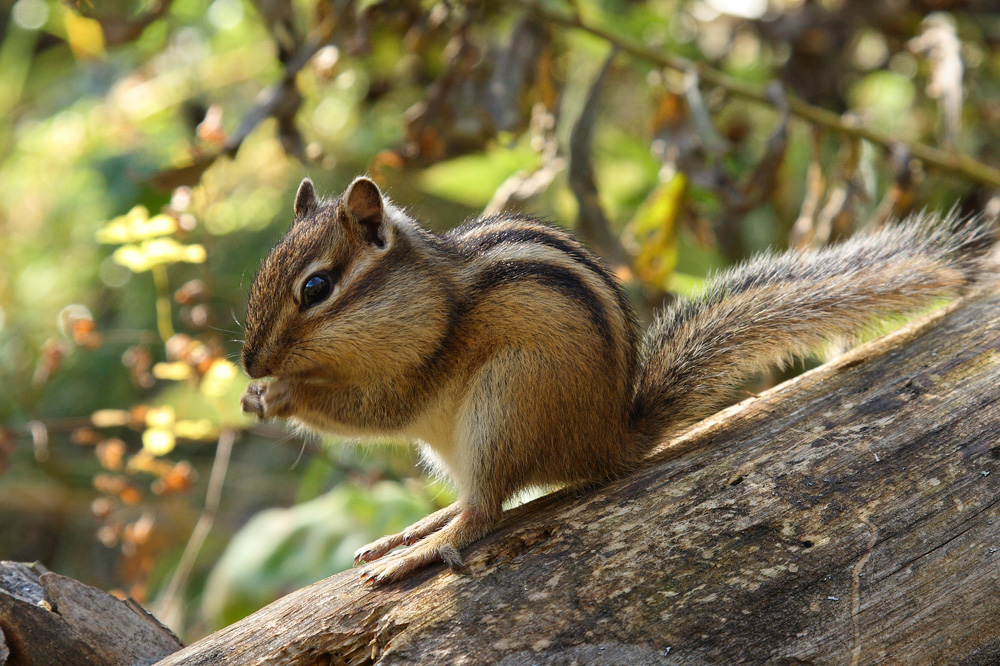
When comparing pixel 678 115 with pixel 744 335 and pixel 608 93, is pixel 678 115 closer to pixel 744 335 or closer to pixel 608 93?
pixel 744 335

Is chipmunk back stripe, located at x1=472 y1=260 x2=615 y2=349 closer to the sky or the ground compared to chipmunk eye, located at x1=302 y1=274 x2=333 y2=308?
closer to the ground

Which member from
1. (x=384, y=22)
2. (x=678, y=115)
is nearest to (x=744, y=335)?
(x=678, y=115)

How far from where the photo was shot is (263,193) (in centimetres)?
524

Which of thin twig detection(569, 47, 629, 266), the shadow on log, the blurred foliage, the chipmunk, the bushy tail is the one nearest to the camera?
the shadow on log

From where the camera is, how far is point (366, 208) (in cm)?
220

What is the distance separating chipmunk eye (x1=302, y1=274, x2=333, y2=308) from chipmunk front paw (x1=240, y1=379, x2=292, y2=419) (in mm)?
228

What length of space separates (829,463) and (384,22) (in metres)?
2.69

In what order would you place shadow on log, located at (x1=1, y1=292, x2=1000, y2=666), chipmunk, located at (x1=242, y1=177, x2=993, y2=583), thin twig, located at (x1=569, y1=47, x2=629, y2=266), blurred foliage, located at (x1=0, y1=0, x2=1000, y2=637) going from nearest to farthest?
shadow on log, located at (x1=1, y1=292, x2=1000, y2=666), chipmunk, located at (x1=242, y1=177, x2=993, y2=583), blurred foliage, located at (x1=0, y1=0, x2=1000, y2=637), thin twig, located at (x1=569, y1=47, x2=629, y2=266)

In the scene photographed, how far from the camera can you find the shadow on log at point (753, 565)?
1556 millimetres

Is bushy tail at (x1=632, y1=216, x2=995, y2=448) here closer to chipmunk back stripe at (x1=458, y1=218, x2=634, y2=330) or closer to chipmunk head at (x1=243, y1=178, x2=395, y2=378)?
chipmunk back stripe at (x1=458, y1=218, x2=634, y2=330)

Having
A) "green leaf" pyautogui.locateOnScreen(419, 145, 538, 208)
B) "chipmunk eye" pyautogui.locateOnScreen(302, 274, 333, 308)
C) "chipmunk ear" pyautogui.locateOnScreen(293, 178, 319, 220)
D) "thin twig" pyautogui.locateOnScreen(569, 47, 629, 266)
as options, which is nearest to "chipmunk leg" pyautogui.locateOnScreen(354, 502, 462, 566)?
"chipmunk eye" pyautogui.locateOnScreen(302, 274, 333, 308)

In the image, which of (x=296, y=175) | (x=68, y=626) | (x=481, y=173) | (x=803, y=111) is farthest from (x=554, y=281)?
(x=296, y=175)

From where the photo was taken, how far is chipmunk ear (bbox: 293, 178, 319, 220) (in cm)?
247

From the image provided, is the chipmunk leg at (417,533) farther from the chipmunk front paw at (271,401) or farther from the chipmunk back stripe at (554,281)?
the chipmunk back stripe at (554,281)
